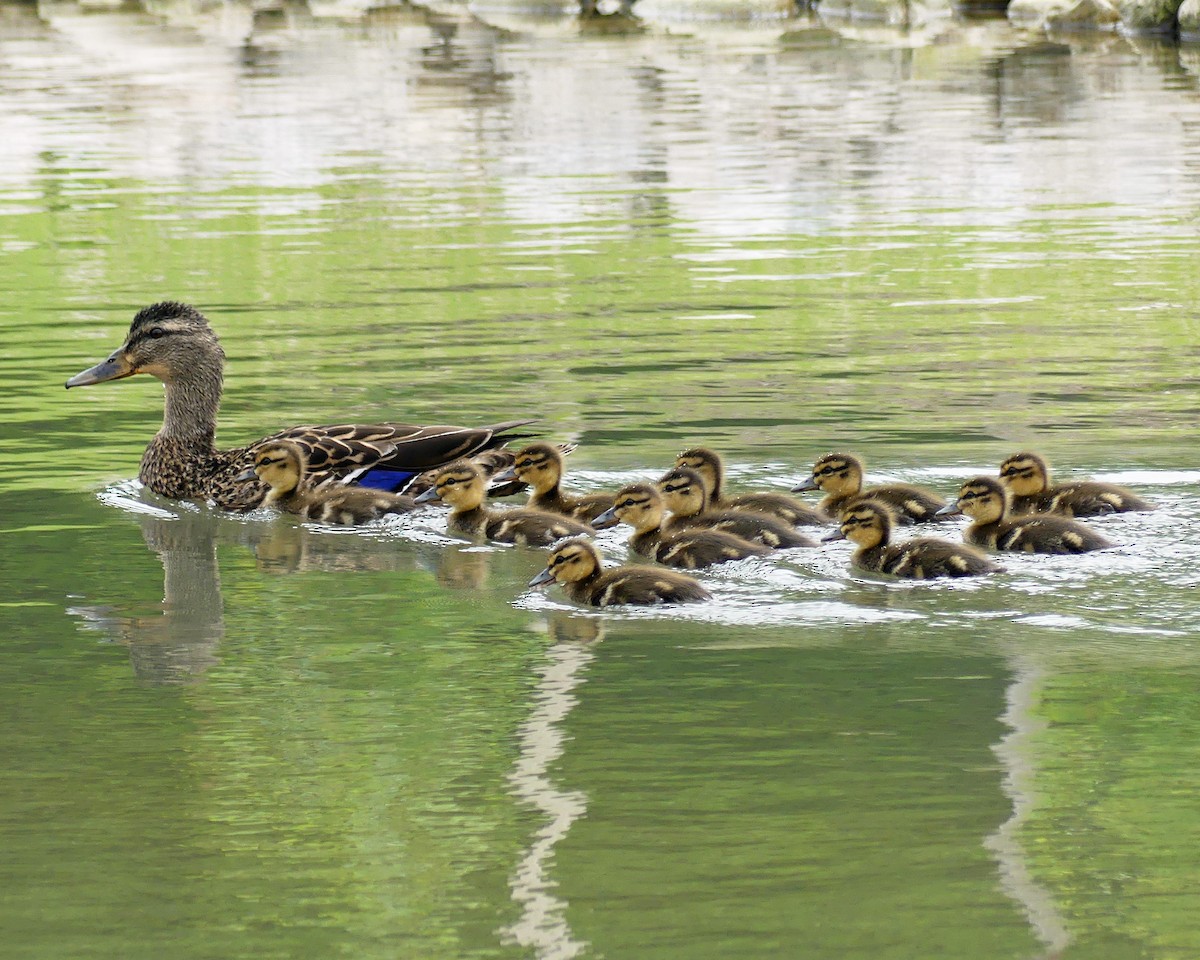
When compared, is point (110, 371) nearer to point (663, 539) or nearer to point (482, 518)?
point (482, 518)

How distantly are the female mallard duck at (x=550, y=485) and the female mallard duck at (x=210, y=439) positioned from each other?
37 centimetres

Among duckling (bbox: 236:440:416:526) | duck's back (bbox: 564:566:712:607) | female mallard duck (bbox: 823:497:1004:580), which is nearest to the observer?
duck's back (bbox: 564:566:712:607)

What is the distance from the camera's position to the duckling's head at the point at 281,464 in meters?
7.95

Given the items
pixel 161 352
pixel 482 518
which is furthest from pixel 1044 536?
pixel 161 352

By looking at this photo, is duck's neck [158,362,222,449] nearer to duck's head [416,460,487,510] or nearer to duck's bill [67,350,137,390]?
duck's bill [67,350,137,390]

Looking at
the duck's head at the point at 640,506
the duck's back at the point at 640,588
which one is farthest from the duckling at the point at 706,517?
the duck's back at the point at 640,588

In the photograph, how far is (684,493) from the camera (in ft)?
24.4

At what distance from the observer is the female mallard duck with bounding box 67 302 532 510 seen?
8.02 m

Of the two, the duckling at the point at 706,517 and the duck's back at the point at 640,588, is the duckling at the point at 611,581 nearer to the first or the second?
the duck's back at the point at 640,588

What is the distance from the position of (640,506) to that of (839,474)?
80 cm

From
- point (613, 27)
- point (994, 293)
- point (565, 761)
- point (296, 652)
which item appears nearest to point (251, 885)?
point (565, 761)

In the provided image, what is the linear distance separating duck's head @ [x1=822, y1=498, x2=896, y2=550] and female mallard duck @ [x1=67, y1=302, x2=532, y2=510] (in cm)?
167

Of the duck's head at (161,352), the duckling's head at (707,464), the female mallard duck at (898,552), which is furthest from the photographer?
the duck's head at (161,352)

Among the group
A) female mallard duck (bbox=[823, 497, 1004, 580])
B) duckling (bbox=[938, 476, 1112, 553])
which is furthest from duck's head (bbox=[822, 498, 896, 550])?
duckling (bbox=[938, 476, 1112, 553])
